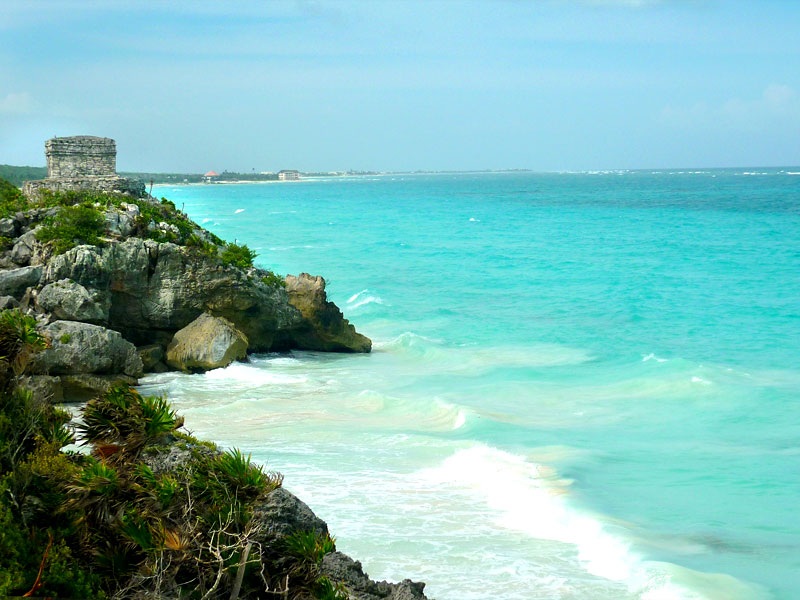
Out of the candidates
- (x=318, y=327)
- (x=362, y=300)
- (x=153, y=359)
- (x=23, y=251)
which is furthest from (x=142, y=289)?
(x=362, y=300)

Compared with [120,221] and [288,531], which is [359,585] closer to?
[288,531]

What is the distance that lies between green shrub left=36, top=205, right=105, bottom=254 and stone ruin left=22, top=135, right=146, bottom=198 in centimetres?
692

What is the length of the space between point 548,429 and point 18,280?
15.7m

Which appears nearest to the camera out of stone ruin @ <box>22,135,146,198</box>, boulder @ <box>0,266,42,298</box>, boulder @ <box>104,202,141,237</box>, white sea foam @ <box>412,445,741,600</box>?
white sea foam @ <box>412,445,741,600</box>

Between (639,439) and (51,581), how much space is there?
1509 centimetres

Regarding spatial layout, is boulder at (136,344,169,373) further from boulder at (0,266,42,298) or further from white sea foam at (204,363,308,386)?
boulder at (0,266,42,298)

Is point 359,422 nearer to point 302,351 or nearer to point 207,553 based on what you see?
point 302,351

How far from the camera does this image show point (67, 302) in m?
23.4

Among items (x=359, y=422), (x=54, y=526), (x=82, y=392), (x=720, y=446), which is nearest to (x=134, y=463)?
(x=54, y=526)

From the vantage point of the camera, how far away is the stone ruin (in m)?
33.6

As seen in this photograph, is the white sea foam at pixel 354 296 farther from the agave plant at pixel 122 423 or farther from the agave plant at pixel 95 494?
the agave plant at pixel 95 494

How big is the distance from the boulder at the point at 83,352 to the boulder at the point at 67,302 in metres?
0.99

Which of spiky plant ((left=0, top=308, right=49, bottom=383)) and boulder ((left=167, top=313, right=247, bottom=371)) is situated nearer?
spiky plant ((left=0, top=308, right=49, bottom=383))

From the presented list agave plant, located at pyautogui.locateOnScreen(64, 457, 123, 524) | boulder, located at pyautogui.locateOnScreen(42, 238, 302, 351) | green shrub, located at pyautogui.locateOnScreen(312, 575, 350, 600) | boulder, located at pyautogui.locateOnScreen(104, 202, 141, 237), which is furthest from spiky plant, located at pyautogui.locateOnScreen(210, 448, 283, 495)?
boulder, located at pyautogui.locateOnScreen(104, 202, 141, 237)
